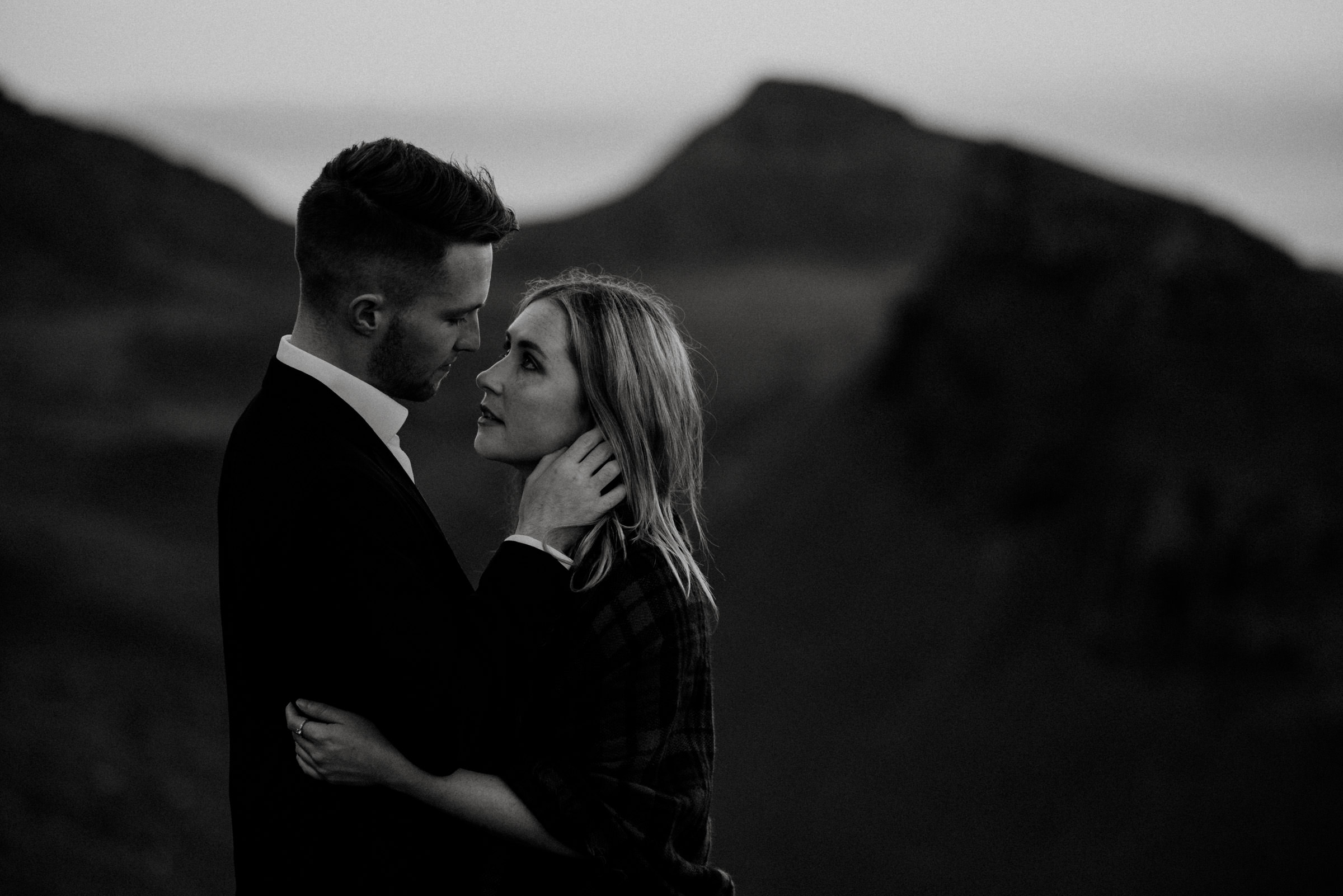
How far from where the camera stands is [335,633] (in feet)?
8.33

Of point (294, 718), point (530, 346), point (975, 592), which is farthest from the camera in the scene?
point (975, 592)

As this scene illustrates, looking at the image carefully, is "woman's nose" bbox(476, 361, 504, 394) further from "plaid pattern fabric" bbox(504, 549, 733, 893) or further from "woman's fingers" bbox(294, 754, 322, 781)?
"woman's fingers" bbox(294, 754, 322, 781)

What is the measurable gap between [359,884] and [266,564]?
0.67 m

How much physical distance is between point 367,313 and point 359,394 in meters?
0.18

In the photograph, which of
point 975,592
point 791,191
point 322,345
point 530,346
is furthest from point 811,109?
point 322,345

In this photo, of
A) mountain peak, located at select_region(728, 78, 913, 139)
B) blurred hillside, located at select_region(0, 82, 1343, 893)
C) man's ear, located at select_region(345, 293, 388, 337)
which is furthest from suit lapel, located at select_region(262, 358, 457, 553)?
mountain peak, located at select_region(728, 78, 913, 139)

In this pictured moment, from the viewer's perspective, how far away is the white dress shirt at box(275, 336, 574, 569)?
2781mm

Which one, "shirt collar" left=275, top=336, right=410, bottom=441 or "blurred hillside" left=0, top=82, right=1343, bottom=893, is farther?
"blurred hillside" left=0, top=82, right=1343, bottom=893

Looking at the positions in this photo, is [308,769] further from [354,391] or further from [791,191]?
[791,191]

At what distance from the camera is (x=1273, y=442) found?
13.0 m

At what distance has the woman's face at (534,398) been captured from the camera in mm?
2965

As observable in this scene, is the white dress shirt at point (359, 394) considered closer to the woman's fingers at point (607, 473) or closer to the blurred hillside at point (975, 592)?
the woman's fingers at point (607, 473)

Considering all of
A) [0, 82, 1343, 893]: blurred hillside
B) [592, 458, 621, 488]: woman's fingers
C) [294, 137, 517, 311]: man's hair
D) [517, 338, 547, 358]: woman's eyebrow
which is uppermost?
[294, 137, 517, 311]: man's hair

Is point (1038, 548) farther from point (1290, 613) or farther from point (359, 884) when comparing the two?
point (359, 884)
